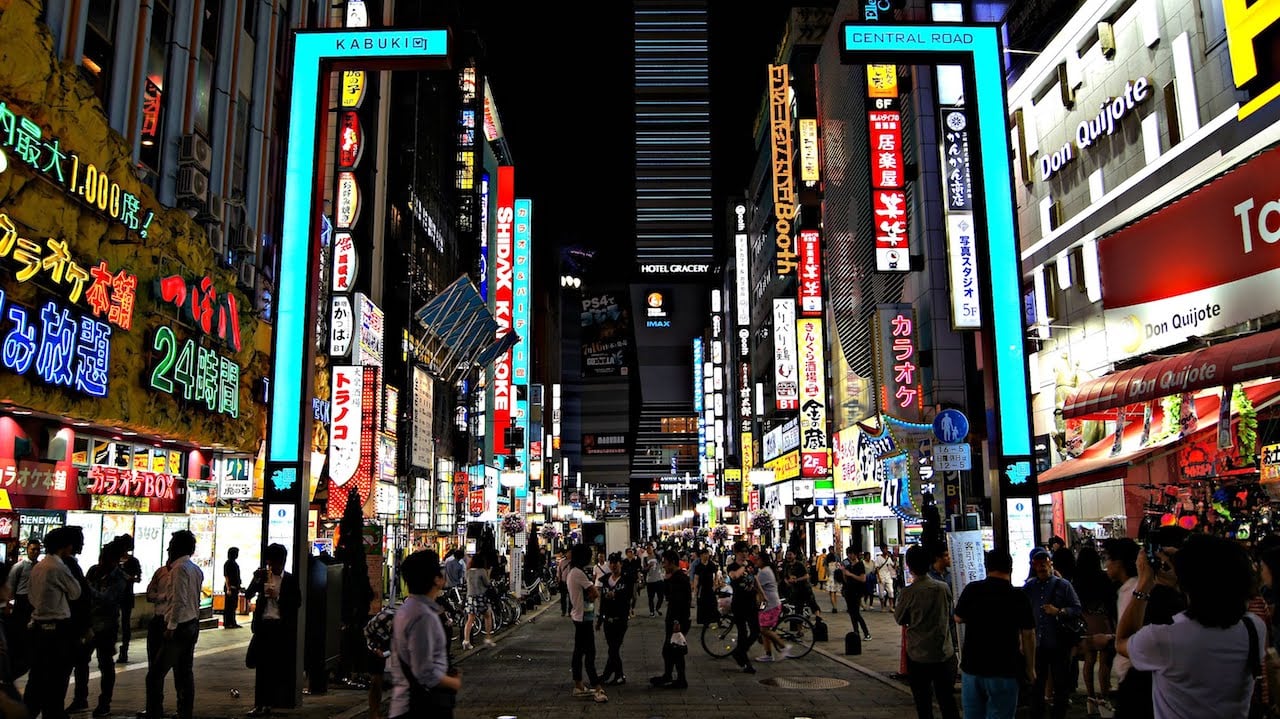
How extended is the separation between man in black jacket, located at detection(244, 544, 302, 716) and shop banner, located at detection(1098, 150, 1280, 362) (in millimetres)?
15974

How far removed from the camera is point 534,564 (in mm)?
35531

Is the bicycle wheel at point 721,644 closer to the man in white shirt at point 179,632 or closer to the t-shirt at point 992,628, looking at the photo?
the man in white shirt at point 179,632

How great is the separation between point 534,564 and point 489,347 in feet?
40.2

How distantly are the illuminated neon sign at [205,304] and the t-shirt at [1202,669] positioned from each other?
18512mm

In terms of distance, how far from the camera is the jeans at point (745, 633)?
51.3ft

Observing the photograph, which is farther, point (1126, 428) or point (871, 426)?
point (871, 426)

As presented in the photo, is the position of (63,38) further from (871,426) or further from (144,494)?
(871,426)

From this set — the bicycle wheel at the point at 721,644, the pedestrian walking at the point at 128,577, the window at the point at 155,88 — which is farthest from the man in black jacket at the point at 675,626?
the window at the point at 155,88

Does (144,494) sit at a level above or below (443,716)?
above

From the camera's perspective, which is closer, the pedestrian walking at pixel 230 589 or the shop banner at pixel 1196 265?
the shop banner at pixel 1196 265

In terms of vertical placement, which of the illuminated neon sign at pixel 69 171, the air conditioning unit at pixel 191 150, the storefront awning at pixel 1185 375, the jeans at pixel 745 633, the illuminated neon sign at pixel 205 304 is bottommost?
the jeans at pixel 745 633

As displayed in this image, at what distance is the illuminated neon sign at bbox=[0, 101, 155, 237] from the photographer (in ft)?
45.8

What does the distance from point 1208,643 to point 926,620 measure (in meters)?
4.47

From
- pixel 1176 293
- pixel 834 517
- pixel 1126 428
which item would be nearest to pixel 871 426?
pixel 834 517
